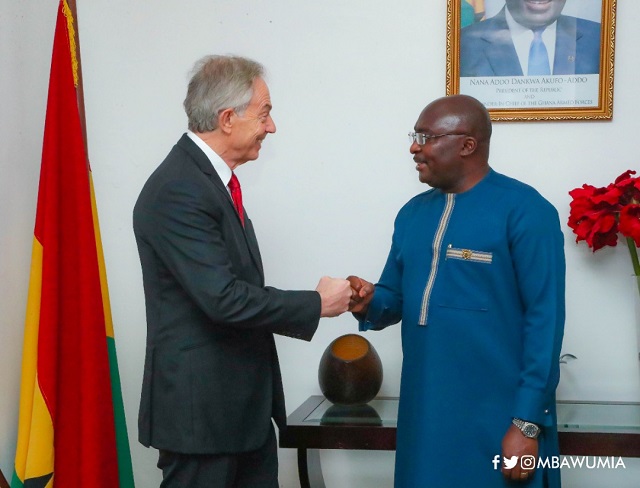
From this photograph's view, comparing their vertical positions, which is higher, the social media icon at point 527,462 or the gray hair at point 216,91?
the gray hair at point 216,91

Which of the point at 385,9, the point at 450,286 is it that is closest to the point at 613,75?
the point at 385,9

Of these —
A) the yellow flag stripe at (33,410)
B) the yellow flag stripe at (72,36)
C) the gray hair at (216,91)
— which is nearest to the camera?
the gray hair at (216,91)

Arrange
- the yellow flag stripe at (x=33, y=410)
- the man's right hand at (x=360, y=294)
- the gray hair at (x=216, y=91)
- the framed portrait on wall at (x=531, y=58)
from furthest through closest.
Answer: the framed portrait on wall at (x=531, y=58) → the yellow flag stripe at (x=33, y=410) → the man's right hand at (x=360, y=294) → the gray hair at (x=216, y=91)

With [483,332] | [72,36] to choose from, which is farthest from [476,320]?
[72,36]

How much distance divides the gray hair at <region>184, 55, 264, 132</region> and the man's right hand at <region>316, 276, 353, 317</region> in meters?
0.50

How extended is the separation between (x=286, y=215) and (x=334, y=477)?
3.27 ft

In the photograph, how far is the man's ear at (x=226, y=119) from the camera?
6.34 feet

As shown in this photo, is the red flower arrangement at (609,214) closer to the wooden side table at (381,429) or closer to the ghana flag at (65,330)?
the wooden side table at (381,429)

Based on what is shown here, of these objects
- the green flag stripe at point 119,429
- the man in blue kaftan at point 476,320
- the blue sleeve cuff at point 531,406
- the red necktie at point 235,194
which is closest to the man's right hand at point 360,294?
the man in blue kaftan at point 476,320

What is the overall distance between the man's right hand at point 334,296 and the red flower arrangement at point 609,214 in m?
0.89

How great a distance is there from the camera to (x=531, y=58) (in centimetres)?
269

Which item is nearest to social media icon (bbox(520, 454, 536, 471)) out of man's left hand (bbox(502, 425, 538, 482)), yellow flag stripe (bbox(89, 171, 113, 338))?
man's left hand (bbox(502, 425, 538, 482))

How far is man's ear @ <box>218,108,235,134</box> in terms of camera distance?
76.1 inches

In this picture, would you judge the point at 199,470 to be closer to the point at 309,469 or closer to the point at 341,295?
the point at 341,295
